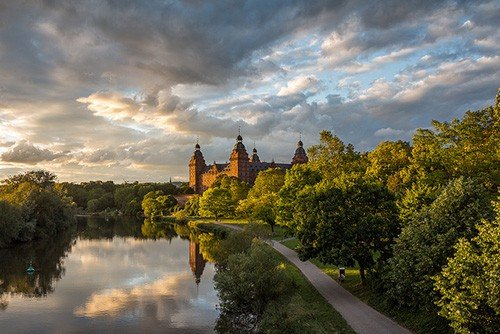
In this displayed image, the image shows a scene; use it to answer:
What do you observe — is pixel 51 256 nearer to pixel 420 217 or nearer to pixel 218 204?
pixel 218 204

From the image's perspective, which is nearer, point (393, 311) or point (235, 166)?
point (393, 311)

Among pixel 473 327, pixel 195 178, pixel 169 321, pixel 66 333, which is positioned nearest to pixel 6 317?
pixel 66 333

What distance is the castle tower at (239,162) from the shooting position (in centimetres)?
15975

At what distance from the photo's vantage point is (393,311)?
2233 centimetres

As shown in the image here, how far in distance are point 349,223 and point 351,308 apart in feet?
17.9

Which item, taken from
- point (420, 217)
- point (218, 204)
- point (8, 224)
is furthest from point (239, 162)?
point (420, 217)

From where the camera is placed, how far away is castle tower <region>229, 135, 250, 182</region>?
159750mm

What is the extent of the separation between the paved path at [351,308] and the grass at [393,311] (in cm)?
35

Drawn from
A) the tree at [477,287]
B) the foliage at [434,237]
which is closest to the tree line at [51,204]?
the foliage at [434,237]

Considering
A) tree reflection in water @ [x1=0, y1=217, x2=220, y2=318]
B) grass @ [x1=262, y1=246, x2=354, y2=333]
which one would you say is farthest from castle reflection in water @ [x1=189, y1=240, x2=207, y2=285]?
grass @ [x1=262, y1=246, x2=354, y2=333]

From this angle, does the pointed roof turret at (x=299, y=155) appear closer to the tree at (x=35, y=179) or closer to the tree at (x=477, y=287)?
the tree at (x=35, y=179)

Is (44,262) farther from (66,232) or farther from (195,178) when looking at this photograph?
(195,178)

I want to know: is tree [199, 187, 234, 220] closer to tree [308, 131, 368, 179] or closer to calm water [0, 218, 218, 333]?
calm water [0, 218, 218, 333]

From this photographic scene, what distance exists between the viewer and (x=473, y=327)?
47.5 feet
